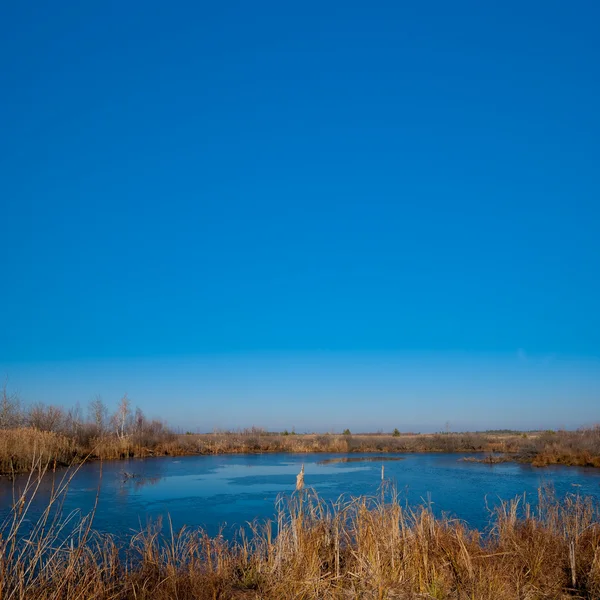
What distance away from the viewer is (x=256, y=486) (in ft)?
67.9

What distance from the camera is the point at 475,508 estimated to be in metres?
15.3

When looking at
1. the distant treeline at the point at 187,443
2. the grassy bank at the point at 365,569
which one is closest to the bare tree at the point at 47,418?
the distant treeline at the point at 187,443

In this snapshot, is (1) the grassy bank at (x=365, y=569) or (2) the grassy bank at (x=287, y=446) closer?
(1) the grassy bank at (x=365, y=569)

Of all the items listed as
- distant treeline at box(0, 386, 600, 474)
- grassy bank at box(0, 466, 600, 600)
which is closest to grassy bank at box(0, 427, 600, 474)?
distant treeline at box(0, 386, 600, 474)

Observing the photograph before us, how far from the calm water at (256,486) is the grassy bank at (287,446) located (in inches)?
86.3

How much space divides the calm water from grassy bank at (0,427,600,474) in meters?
2.19

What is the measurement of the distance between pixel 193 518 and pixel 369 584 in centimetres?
921

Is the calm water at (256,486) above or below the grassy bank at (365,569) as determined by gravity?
below

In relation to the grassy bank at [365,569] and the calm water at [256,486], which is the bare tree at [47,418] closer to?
the calm water at [256,486]

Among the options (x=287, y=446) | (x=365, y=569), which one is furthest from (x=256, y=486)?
(x=287, y=446)

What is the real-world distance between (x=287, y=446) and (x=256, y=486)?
2112 centimetres

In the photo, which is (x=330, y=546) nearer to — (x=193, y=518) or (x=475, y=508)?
(x=193, y=518)

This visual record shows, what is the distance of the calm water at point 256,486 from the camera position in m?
14.6

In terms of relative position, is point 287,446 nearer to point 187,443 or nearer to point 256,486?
point 187,443
